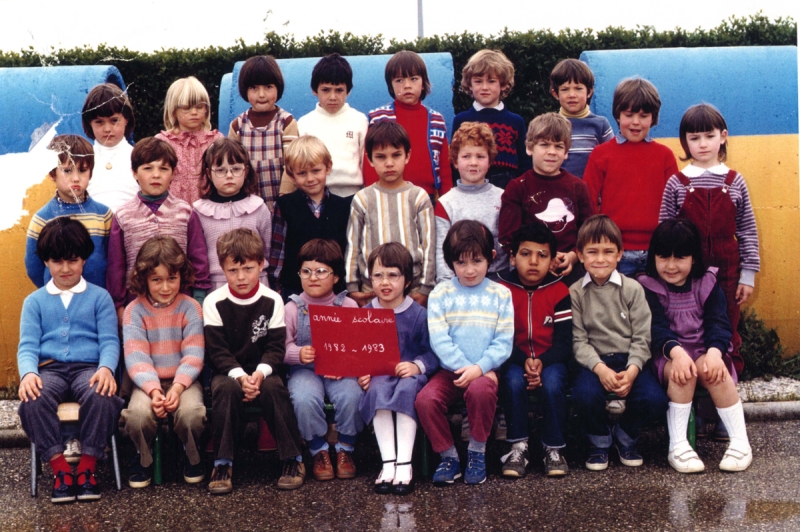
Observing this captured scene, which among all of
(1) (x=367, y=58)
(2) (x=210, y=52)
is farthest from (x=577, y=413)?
(2) (x=210, y=52)

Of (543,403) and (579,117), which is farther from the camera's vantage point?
(579,117)

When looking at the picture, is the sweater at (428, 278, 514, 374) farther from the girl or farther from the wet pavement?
the girl

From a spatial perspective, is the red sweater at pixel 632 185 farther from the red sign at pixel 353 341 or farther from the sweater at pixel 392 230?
the red sign at pixel 353 341

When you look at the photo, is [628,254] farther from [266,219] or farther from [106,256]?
[106,256]

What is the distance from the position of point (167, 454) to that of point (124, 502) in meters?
0.78

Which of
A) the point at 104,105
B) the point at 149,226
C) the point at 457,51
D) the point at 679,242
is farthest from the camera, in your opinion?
the point at 457,51

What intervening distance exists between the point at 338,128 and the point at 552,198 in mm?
1448

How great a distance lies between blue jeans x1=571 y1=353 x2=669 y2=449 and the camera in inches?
197

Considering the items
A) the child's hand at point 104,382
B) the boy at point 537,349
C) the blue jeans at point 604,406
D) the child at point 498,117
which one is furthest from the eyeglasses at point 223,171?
the blue jeans at point 604,406

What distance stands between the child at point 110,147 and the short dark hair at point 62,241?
0.62 meters

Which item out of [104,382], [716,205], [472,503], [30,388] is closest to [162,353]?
[104,382]

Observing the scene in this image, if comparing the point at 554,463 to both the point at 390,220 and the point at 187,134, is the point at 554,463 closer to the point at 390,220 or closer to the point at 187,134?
the point at 390,220

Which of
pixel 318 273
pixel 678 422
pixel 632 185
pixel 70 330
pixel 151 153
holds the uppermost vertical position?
pixel 151 153

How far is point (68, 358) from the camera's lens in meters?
5.07
